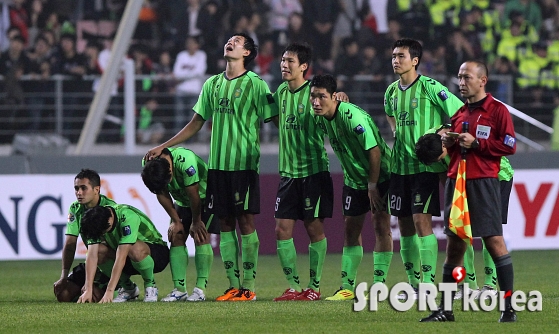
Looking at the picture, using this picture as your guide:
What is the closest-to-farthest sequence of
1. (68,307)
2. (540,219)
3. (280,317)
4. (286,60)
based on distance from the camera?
(280,317) → (68,307) → (286,60) → (540,219)

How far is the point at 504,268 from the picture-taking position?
6.32 m

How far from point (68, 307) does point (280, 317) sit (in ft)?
6.02

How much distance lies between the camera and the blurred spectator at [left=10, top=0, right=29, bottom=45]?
52.2 ft

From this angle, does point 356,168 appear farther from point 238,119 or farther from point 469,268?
point 469,268

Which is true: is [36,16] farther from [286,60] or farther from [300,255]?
[286,60]

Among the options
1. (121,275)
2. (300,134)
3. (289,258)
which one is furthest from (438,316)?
(121,275)

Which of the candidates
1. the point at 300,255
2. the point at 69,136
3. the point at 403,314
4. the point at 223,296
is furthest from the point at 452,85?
the point at 403,314

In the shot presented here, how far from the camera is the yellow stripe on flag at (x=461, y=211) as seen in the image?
6250mm

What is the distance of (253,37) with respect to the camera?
53.1 feet

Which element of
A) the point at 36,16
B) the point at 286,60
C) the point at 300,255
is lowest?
the point at 300,255

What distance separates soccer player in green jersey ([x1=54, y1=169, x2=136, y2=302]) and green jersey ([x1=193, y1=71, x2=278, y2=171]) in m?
0.99

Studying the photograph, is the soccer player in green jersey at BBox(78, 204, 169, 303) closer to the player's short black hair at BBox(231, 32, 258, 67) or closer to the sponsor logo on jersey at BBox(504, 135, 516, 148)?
the player's short black hair at BBox(231, 32, 258, 67)

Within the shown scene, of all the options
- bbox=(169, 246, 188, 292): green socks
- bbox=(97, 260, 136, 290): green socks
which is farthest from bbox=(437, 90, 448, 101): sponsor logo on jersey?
bbox=(97, 260, 136, 290): green socks

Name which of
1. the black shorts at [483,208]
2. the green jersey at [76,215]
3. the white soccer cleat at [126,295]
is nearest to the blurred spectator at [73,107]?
the green jersey at [76,215]
